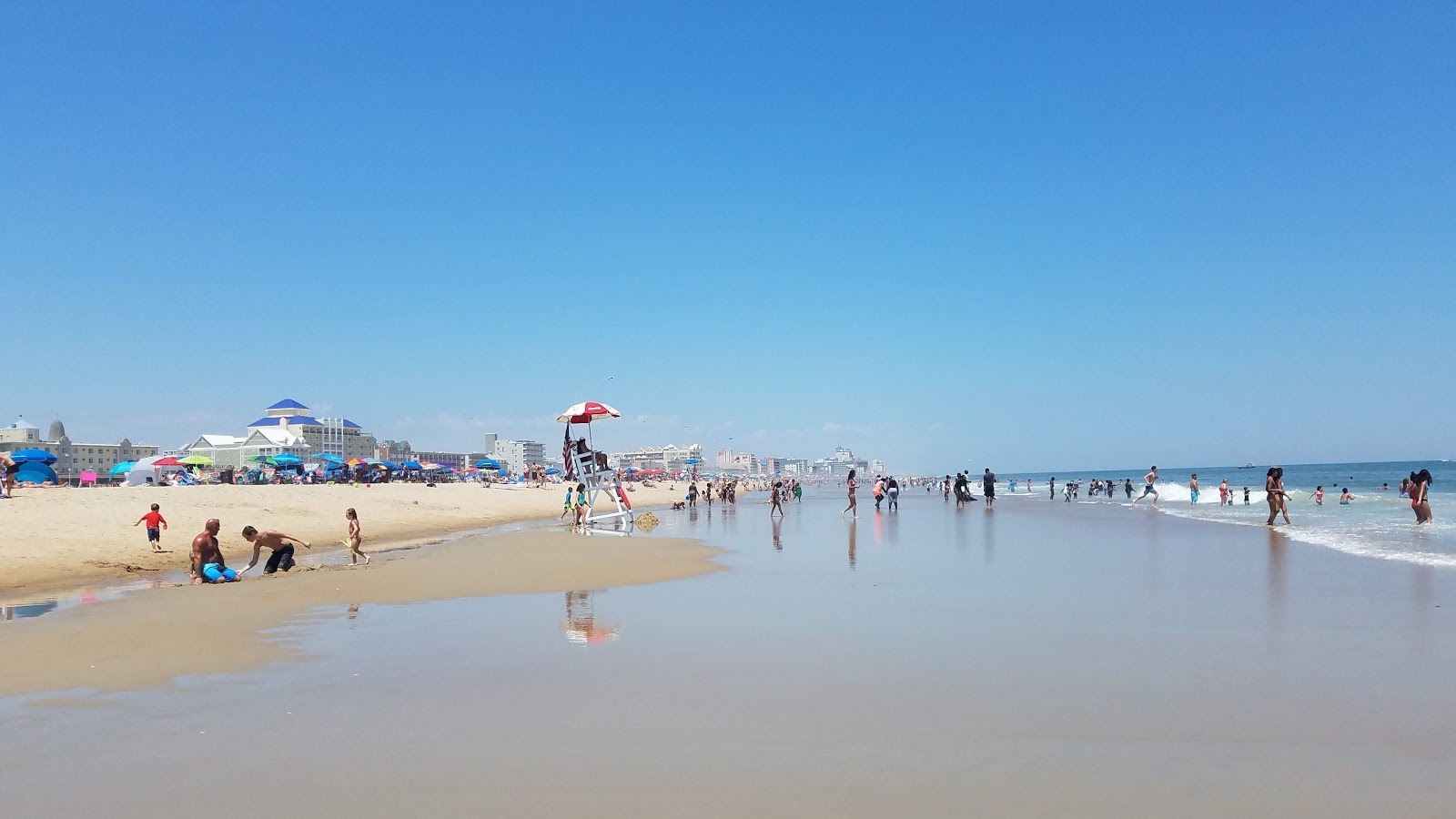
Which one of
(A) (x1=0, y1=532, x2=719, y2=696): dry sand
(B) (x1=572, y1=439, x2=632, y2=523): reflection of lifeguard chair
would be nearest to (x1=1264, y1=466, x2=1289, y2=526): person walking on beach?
(A) (x1=0, y1=532, x2=719, y2=696): dry sand

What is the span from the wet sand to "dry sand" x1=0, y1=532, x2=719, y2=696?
1.89ft

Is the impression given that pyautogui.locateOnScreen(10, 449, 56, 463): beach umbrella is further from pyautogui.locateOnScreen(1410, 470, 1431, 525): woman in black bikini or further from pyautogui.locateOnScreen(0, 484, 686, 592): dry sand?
pyautogui.locateOnScreen(1410, 470, 1431, 525): woman in black bikini

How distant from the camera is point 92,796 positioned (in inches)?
158

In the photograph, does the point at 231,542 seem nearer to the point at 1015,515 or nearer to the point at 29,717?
the point at 29,717

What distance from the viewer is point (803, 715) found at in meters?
5.14

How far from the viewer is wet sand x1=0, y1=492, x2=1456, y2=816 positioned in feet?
12.9

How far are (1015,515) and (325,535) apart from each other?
76.5ft

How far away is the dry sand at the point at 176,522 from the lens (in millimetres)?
15086

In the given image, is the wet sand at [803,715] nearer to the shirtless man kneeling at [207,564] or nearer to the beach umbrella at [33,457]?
the shirtless man kneeling at [207,564]

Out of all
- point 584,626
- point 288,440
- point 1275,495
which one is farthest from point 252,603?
point 288,440

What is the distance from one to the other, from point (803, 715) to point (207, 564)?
12153 mm

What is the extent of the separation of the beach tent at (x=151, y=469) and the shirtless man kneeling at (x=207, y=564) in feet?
145

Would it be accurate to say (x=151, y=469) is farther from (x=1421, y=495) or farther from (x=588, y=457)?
(x=1421, y=495)

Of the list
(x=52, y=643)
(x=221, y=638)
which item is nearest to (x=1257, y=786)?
(x=221, y=638)
